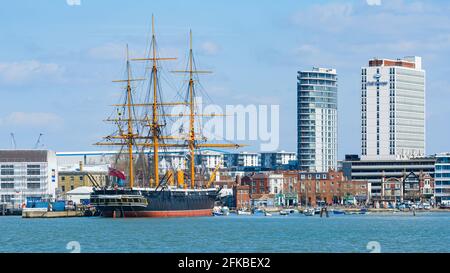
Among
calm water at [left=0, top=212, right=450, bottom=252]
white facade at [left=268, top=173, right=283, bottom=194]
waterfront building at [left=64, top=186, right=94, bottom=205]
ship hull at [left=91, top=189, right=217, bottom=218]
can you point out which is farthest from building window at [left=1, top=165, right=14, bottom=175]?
calm water at [left=0, top=212, right=450, bottom=252]

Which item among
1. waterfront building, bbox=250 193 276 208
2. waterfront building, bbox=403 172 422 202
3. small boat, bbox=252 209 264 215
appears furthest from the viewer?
waterfront building, bbox=403 172 422 202

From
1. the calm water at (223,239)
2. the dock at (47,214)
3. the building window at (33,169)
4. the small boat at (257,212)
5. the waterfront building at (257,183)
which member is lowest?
the small boat at (257,212)

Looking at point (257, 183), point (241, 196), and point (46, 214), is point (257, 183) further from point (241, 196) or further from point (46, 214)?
point (46, 214)

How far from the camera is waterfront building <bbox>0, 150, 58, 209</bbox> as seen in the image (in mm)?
152500

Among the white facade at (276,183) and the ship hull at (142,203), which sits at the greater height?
the white facade at (276,183)

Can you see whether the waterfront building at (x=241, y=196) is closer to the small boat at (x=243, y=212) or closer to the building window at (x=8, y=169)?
the small boat at (x=243, y=212)

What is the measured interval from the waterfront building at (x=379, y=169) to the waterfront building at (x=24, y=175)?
63640mm

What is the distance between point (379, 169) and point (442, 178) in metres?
23.4

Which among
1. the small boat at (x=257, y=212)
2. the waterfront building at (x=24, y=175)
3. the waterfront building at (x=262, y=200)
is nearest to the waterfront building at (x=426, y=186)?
the waterfront building at (x=262, y=200)

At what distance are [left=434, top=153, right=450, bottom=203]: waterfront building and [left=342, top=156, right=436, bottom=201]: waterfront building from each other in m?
12.2

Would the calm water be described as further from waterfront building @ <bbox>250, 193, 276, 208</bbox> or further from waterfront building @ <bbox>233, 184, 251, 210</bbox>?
waterfront building @ <bbox>250, 193, 276, 208</bbox>

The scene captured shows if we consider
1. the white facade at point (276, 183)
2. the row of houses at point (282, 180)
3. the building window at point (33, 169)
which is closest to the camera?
the building window at point (33, 169)

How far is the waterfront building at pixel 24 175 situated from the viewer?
152 metres
